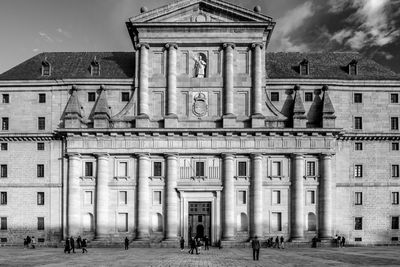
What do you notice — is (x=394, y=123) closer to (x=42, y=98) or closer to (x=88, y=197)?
(x=88, y=197)

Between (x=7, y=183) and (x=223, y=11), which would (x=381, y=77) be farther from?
(x=7, y=183)

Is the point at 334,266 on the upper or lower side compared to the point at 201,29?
lower

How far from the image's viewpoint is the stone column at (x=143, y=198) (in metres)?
62.1

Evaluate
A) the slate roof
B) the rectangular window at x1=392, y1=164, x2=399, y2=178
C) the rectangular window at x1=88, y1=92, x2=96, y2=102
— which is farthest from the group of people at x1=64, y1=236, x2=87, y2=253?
the rectangular window at x1=392, y1=164, x2=399, y2=178

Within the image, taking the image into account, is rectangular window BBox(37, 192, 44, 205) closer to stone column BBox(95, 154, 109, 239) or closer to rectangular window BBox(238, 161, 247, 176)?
stone column BBox(95, 154, 109, 239)

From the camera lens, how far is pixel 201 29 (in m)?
65.0

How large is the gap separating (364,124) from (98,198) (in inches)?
1283

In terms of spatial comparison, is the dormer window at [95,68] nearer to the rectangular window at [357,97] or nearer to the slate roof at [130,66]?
the slate roof at [130,66]

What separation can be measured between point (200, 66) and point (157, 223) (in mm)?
19064

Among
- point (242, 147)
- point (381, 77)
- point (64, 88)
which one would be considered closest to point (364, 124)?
point (381, 77)

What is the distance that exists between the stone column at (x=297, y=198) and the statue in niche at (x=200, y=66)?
571 inches

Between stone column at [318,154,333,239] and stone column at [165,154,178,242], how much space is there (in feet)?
54.1

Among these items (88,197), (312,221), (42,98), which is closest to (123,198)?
(88,197)

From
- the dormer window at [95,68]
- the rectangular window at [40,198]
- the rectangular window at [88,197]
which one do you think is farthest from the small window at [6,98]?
the rectangular window at [88,197]
